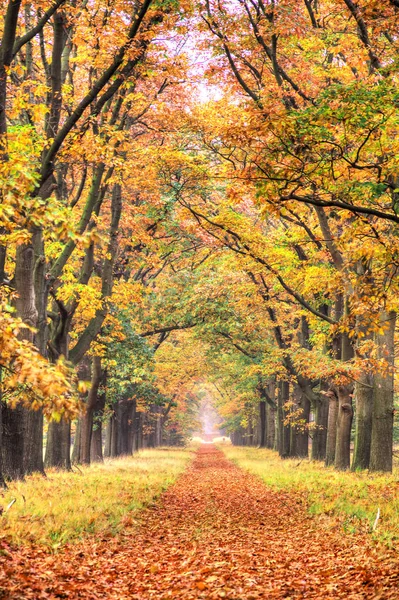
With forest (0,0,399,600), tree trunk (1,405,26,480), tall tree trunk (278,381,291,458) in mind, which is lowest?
tall tree trunk (278,381,291,458)

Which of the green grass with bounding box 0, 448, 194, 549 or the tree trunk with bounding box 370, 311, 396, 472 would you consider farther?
the tree trunk with bounding box 370, 311, 396, 472

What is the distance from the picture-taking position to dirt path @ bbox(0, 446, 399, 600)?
6.23 meters

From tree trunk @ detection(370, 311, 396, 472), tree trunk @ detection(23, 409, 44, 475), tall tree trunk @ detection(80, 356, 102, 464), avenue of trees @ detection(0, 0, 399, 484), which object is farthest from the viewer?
tall tree trunk @ detection(80, 356, 102, 464)

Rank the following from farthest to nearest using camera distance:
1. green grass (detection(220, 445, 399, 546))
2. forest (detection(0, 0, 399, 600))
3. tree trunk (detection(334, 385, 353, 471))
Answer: tree trunk (detection(334, 385, 353, 471)) < green grass (detection(220, 445, 399, 546)) < forest (detection(0, 0, 399, 600))

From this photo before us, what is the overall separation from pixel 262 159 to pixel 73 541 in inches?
251

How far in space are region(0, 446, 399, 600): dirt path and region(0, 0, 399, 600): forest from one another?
105 mm

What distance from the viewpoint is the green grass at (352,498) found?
373 inches

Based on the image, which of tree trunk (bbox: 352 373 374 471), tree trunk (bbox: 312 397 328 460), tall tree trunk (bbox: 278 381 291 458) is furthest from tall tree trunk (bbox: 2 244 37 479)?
tall tree trunk (bbox: 278 381 291 458)

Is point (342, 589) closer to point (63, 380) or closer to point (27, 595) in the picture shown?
point (27, 595)

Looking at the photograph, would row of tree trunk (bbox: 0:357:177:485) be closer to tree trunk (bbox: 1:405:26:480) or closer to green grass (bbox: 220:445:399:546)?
tree trunk (bbox: 1:405:26:480)

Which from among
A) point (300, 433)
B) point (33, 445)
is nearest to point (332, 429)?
point (300, 433)

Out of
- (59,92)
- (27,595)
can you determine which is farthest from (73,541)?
(59,92)

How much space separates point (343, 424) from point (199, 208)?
860 centimetres

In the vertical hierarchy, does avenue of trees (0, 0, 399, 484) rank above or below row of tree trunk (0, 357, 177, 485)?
above
